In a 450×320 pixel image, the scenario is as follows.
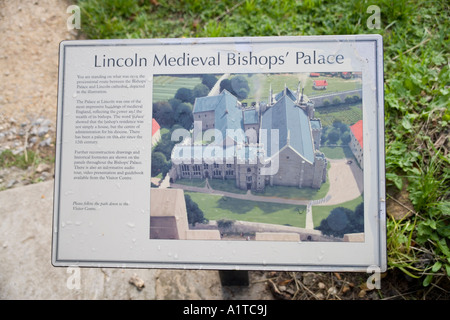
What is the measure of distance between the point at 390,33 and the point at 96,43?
93.8 inches

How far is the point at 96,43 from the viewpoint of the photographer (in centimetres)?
173

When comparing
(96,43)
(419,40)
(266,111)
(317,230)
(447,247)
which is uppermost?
(419,40)

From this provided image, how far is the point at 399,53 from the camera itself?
2.60 meters

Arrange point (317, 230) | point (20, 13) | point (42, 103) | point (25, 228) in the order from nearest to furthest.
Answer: point (317, 230) → point (25, 228) → point (42, 103) → point (20, 13)

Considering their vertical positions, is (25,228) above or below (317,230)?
below

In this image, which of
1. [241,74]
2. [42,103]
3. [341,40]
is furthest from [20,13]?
[341,40]

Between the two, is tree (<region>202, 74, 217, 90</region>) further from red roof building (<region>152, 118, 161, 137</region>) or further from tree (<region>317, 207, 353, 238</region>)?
tree (<region>317, 207, 353, 238</region>)

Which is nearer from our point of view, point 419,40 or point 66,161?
point 66,161

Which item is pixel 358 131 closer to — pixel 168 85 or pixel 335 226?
pixel 335 226

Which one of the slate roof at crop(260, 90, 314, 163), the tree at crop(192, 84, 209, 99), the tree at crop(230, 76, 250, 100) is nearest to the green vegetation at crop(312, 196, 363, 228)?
the slate roof at crop(260, 90, 314, 163)

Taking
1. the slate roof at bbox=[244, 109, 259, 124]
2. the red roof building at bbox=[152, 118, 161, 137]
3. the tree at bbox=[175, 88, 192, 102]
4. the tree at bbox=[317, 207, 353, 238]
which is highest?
the tree at bbox=[175, 88, 192, 102]

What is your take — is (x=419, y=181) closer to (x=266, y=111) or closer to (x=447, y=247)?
(x=447, y=247)

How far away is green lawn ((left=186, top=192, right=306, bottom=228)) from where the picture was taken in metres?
1.60

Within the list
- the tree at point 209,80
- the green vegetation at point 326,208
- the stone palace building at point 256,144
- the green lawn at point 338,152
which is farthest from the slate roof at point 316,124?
the tree at point 209,80
